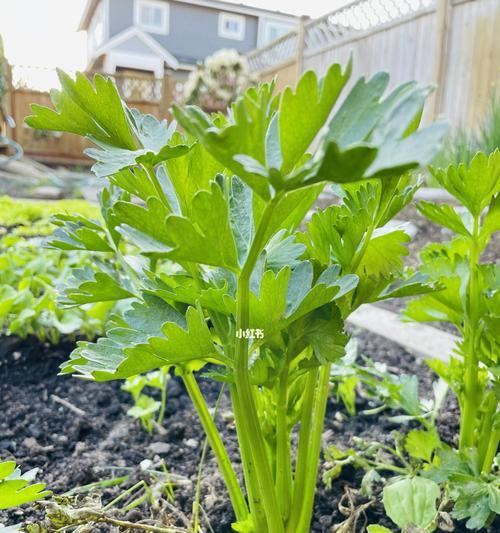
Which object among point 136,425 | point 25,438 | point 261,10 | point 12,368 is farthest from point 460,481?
point 261,10

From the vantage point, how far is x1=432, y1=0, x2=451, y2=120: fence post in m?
6.36

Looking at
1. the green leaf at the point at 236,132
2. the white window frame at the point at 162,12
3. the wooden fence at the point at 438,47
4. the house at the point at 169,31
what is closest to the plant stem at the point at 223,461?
the green leaf at the point at 236,132

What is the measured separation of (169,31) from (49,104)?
13.6m

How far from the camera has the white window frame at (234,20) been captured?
928 inches

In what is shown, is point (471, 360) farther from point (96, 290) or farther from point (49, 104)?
point (49, 104)

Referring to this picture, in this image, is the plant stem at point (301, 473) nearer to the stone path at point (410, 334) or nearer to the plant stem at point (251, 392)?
the plant stem at point (251, 392)

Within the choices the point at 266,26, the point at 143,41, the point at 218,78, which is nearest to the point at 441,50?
the point at 218,78

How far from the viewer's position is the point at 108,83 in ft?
1.79

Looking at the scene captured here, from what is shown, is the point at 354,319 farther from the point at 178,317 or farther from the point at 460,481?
the point at 178,317

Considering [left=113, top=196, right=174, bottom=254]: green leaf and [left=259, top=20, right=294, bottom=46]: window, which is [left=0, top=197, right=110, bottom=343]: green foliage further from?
[left=259, top=20, right=294, bottom=46]: window

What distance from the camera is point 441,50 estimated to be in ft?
21.2

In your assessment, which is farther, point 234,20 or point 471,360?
point 234,20

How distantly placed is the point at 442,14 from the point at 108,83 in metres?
6.82

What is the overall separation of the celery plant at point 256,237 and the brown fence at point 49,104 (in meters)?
11.0
